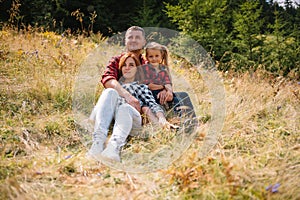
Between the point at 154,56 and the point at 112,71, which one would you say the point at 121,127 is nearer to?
the point at 112,71

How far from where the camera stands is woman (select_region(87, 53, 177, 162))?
216cm

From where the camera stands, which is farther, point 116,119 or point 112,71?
point 112,71

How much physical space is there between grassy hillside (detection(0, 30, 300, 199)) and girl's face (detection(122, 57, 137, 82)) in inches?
26.3

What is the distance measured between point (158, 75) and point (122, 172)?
1285 mm

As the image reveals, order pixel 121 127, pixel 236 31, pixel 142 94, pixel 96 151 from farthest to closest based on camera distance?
pixel 236 31 < pixel 142 94 < pixel 121 127 < pixel 96 151

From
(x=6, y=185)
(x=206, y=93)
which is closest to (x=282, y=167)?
(x=6, y=185)

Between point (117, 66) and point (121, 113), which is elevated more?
point (117, 66)

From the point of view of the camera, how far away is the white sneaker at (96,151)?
211 cm

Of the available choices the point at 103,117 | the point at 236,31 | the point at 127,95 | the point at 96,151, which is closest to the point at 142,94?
the point at 127,95

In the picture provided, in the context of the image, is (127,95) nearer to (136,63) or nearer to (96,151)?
(136,63)

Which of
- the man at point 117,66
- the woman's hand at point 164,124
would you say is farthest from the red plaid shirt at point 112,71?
the woman's hand at point 164,124

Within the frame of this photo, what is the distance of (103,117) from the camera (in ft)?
7.77

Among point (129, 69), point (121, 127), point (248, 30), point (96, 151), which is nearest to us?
point (96, 151)

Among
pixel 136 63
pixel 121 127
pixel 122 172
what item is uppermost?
pixel 136 63
